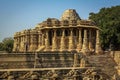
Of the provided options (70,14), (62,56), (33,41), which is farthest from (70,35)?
(62,56)

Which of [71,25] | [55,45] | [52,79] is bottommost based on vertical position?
[52,79]

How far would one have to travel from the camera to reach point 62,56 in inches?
1001

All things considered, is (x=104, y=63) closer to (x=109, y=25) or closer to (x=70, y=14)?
(x=70, y=14)

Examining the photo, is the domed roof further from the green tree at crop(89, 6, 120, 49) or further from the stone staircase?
the stone staircase

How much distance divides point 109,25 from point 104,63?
17917 mm

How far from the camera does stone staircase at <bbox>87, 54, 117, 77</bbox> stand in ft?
99.6

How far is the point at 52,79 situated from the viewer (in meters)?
20.0

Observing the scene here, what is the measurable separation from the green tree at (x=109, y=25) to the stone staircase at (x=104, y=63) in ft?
46.6

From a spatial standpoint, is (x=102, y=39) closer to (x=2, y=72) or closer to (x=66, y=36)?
(x=66, y=36)

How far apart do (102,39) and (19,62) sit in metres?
28.8

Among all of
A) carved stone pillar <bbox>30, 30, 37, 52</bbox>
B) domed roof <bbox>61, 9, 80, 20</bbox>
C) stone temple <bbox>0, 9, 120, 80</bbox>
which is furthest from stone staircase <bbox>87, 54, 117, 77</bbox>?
carved stone pillar <bbox>30, 30, 37, 52</bbox>

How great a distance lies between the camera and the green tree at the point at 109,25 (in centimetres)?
4906

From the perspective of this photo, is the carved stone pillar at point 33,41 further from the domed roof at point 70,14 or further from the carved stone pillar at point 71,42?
the carved stone pillar at point 71,42

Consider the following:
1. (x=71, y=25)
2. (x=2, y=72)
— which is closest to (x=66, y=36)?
(x=71, y=25)
